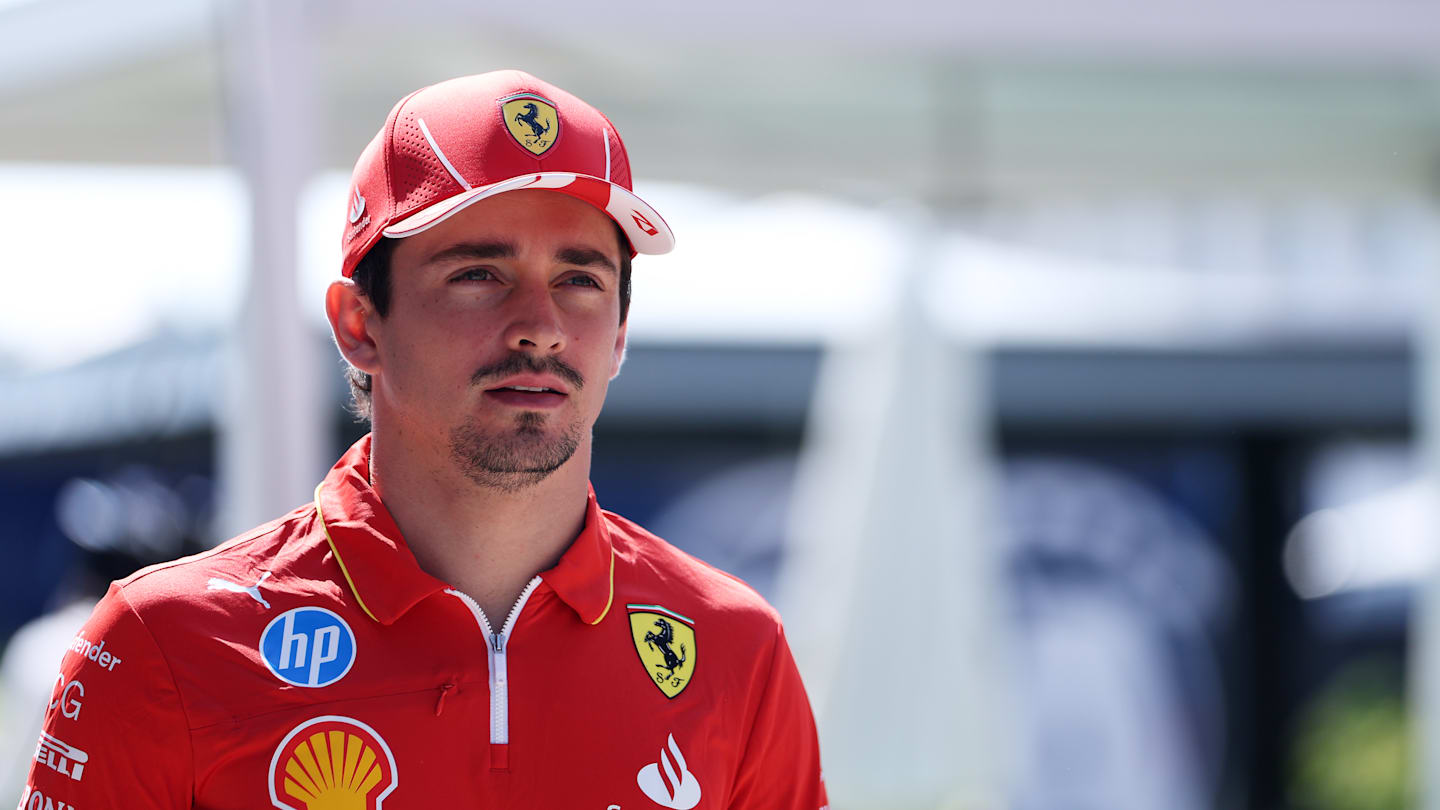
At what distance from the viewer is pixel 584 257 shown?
1433mm

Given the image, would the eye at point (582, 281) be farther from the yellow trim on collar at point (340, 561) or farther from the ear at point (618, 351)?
the yellow trim on collar at point (340, 561)

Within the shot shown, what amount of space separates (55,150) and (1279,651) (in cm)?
546

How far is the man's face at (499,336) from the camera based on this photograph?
1.38m

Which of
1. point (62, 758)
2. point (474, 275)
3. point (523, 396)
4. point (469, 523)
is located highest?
point (474, 275)

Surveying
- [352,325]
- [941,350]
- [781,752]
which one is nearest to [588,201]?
[352,325]

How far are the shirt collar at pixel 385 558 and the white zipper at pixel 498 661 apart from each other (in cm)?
3

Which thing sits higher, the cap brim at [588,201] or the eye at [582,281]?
the cap brim at [588,201]

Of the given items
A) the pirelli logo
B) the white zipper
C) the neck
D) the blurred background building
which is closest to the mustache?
→ the neck

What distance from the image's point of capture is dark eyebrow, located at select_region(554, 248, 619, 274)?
142 cm

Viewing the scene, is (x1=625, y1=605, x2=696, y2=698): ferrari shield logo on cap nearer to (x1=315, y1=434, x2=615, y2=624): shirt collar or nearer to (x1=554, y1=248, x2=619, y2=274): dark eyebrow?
(x1=315, y1=434, x2=615, y2=624): shirt collar

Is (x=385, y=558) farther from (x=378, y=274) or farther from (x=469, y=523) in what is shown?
(x=378, y=274)

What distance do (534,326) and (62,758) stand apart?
0.56m

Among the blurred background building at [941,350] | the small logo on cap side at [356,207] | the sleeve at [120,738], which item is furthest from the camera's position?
the blurred background building at [941,350]

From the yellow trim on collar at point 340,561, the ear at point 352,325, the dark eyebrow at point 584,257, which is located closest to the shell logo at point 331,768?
the yellow trim on collar at point 340,561
